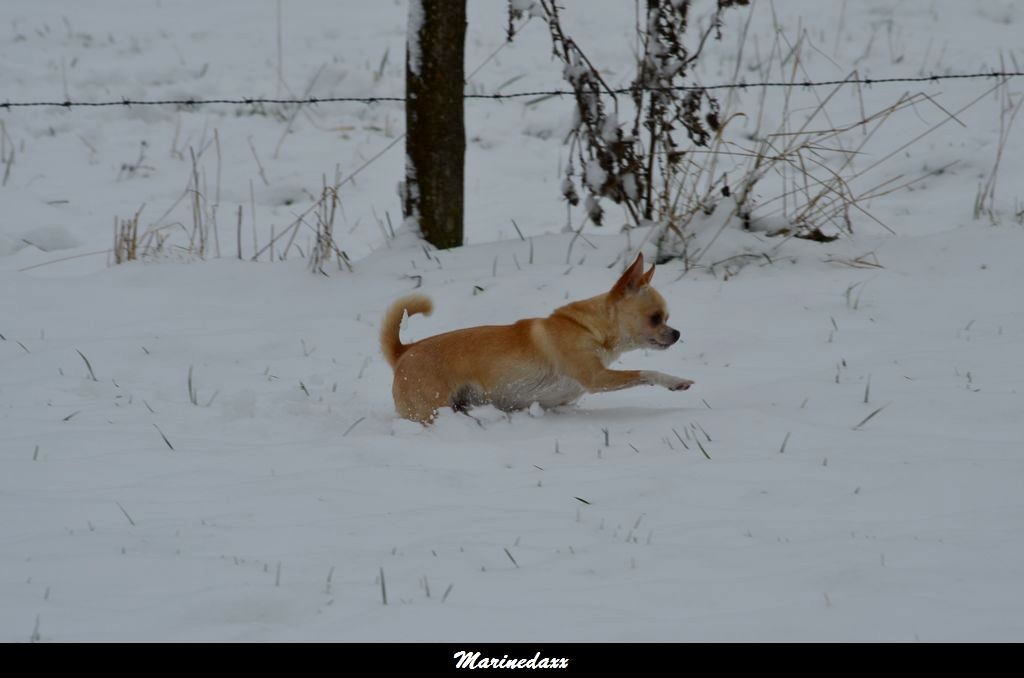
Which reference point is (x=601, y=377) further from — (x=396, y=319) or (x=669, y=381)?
(x=396, y=319)

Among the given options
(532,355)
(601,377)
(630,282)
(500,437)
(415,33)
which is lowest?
(500,437)

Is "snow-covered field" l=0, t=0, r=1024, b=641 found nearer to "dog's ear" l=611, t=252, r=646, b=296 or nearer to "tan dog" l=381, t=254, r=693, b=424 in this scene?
"tan dog" l=381, t=254, r=693, b=424

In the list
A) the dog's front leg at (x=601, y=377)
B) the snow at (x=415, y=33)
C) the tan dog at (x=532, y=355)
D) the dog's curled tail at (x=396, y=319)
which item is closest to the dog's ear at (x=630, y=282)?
the tan dog at (x=532, y=355)

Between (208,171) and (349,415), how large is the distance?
20.2ft

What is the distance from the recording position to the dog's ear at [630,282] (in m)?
5.15

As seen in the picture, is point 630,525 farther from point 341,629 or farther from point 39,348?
point 39,348

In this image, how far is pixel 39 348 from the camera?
19.0ft

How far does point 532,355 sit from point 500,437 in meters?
0.52

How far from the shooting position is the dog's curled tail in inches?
197

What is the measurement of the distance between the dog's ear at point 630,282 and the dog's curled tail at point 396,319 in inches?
34.8

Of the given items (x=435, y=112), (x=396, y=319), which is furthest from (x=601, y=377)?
(x=435, y=112)

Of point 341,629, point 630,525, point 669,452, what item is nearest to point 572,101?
point 669,452

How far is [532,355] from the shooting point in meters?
5.03
